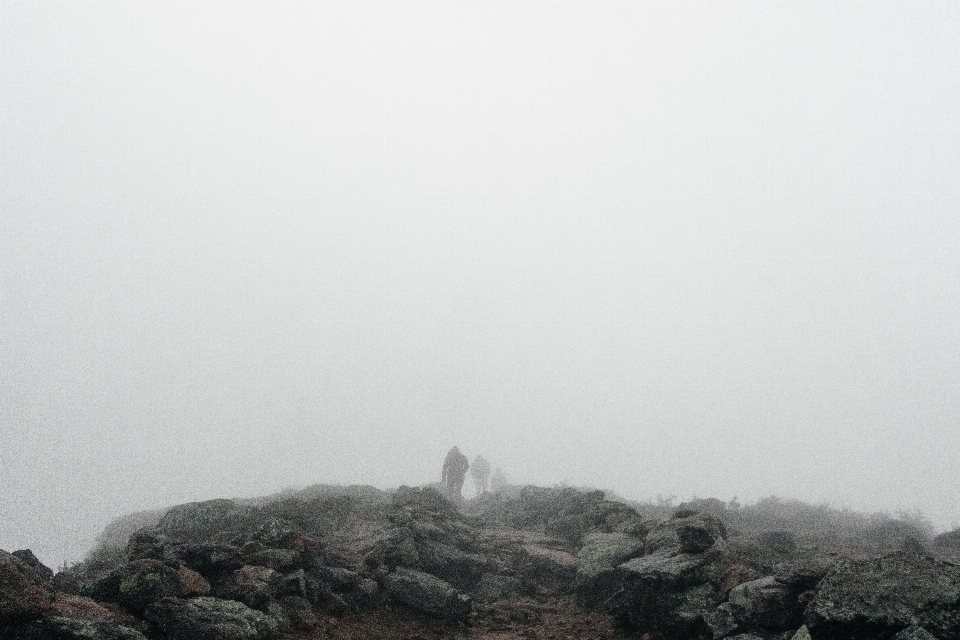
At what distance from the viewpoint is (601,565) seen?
18.9 m

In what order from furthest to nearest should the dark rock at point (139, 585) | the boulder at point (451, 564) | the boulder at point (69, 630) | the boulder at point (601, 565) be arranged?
1. the boulder at point (451, 564)
2. the boulder at point (601, 565)
3. the dark rock at point (139, 585)
4. the boulder at point (69, 630)

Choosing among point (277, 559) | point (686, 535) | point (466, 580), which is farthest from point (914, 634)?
point (277, 559)

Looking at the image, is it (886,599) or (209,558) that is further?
(209,558)

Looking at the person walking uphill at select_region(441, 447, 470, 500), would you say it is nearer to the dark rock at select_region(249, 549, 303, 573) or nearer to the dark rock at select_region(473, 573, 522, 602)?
the dark rock at select_region(473, 573, 522, 602)

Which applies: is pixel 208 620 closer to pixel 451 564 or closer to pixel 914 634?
pixel 451 564

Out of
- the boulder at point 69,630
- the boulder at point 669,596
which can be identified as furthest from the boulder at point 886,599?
the boulder at point 69,630

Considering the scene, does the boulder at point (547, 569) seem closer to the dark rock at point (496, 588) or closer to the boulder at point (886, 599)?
the dark rock at point (496, 588)

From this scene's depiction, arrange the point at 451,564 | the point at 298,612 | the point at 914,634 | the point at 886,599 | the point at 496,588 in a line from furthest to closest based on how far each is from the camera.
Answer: the point at 451,564, the point at 496,588, the point at 298,612, the point at 886,599, the point at 914,634

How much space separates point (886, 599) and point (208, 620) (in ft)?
49.6

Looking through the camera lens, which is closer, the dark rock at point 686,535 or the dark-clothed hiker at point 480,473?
the dark rock at point 686,535

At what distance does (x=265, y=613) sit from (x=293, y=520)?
10406 millimetres

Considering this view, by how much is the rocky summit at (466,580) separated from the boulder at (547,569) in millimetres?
64

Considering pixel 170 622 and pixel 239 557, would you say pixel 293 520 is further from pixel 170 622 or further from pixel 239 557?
pixel 170 622

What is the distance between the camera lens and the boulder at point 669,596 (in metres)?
14.4
